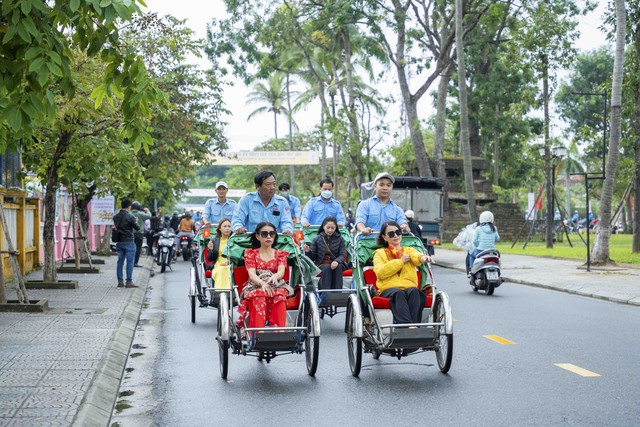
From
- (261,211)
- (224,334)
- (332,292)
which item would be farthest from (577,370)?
(332,292)

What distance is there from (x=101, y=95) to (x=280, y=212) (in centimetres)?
350

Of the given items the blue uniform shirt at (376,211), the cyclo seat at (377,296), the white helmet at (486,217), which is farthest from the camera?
the white helmet at (486,217)

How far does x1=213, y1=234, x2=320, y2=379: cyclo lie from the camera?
790cm

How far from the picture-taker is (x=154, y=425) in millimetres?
6566

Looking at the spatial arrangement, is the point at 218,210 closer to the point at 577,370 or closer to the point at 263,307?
the point at 263,307

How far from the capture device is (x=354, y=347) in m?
8.32

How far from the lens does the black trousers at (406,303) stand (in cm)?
819

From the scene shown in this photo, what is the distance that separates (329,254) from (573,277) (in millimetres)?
9610

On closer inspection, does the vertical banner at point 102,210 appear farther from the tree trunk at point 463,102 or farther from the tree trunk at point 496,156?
the tree trunk at point 496,156

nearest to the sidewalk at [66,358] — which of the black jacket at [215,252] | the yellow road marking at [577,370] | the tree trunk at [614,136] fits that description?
the black jacket at [215,252]

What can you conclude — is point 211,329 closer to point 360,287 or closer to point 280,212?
point 280,212

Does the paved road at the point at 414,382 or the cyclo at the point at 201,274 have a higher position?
the cyclo at the point at 201,274

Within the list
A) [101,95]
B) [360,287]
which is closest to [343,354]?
[360,287]

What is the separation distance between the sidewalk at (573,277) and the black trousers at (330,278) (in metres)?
5.59
